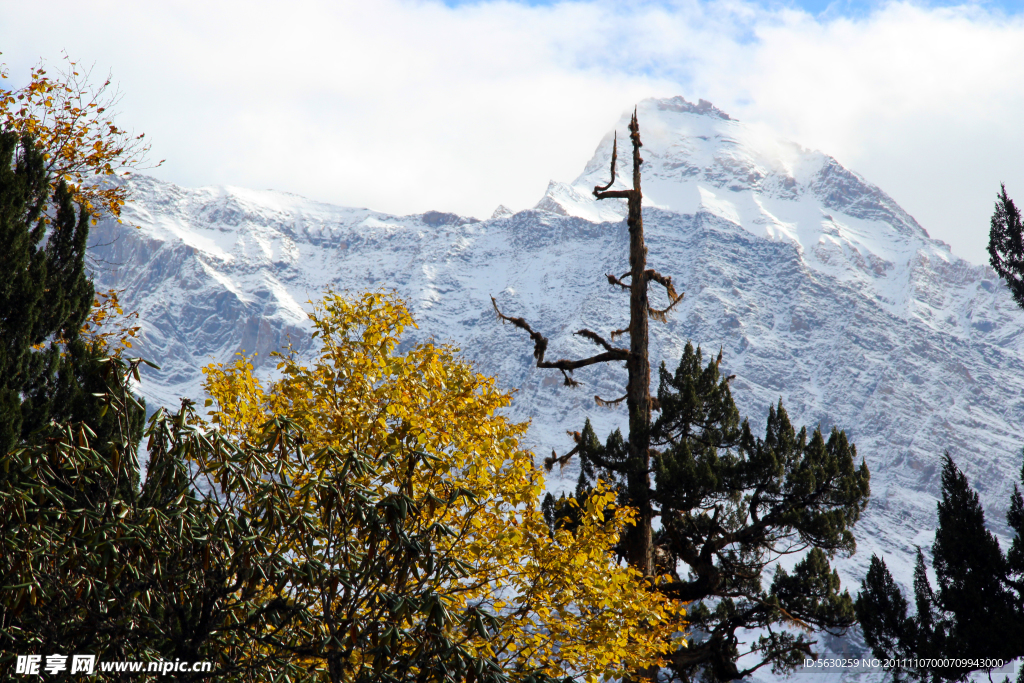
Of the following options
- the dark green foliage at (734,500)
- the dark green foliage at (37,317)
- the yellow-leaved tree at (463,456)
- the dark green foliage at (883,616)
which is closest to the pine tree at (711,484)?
the dark green foliage at (734,500)

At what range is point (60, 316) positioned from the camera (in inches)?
415

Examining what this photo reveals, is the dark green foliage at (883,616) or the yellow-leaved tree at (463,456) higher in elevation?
the yellow-leaved tree at (463,456)

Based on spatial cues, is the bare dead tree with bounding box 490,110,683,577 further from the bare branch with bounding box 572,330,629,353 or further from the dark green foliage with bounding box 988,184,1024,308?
the dark green foliage with bounding box 988,184,1024,308

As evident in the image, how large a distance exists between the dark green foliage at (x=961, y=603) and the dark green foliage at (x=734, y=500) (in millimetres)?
1469

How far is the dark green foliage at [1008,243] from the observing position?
1388 centimetres

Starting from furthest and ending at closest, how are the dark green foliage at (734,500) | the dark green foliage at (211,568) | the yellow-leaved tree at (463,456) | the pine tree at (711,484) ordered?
the dark green foliage at (734,500) < the pine tree at (711,484) < the yellow-leaved tree at (463,456) < the dark green foliage at (211,568)

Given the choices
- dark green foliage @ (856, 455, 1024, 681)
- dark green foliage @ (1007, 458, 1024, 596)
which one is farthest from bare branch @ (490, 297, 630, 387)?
dark green foliage @ (1007, 458, 1024, 596)

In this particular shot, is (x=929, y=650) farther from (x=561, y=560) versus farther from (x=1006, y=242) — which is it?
(x=561, y=560)

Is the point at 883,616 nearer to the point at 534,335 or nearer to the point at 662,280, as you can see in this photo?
the point at 662,280

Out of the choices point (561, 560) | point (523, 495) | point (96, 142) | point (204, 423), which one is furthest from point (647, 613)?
point (96, 142)

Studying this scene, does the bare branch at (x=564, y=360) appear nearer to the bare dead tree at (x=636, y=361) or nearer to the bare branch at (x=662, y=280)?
the bare dead tree at (x=636, y=361)

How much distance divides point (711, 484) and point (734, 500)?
178cm

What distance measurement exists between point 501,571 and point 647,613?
6.74 ft

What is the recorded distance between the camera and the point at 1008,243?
1404 cm
